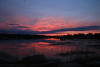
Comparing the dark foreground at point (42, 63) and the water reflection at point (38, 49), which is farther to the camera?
the water reflection at point (38, 49)

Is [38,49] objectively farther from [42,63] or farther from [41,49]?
[42,63]

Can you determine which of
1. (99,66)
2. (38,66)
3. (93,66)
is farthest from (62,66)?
(99,66)

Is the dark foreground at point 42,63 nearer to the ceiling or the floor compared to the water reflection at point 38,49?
nearer to the ceiling

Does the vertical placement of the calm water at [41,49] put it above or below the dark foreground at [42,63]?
below

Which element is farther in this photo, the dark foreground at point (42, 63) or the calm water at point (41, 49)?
the calm water at point (41, 49)

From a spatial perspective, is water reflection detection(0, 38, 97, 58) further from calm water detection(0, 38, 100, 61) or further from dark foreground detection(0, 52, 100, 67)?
dark foreground detection(0, 52, 100, 67)

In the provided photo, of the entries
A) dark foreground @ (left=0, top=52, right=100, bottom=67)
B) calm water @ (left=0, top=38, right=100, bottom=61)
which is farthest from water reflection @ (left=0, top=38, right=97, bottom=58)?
dark foreground @ (left=0, top=52, right=100, bottom=67)

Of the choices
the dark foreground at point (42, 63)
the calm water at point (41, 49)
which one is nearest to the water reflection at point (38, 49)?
the calm water at point (41, 49)

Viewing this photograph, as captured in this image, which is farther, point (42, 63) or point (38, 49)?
point (38, 49)

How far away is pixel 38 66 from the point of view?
727 centimetres

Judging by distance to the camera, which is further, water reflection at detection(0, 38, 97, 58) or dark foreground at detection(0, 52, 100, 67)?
water reflection at detection(0, 38, 97, 58)

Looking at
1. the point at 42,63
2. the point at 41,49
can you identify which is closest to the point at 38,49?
the point at 41,49

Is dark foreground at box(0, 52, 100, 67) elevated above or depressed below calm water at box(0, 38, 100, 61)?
above

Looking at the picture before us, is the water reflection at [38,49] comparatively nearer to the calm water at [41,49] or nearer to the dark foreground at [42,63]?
the calm water at [41,49]
